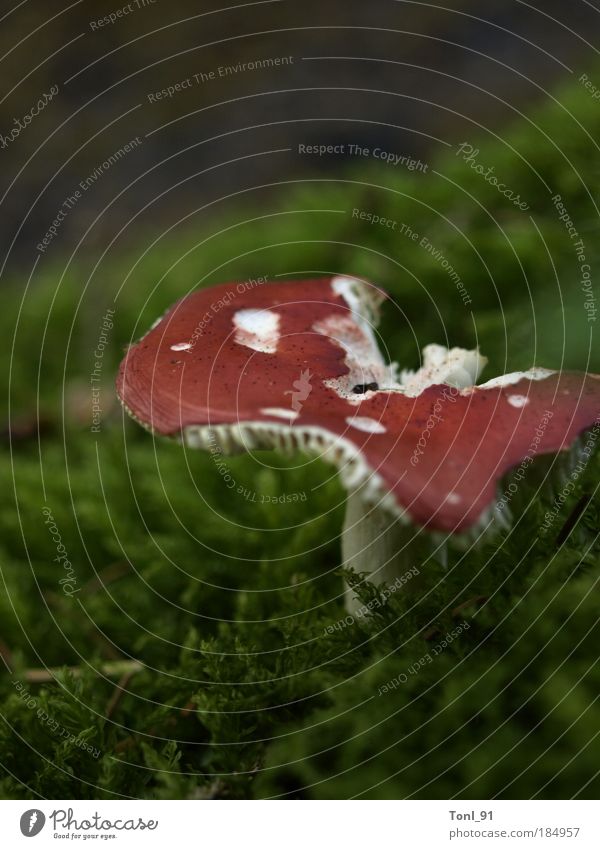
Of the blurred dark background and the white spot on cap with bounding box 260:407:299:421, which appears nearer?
Result: the white spot on cap with bounding box 260:407:299:421

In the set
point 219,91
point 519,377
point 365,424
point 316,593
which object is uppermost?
point 219,91

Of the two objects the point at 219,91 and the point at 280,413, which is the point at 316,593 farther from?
the point at 219,91

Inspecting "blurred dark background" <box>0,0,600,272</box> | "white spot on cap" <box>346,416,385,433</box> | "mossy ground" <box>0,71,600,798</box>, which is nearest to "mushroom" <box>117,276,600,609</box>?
"white spot on cap" <box>346,416,385,433</box>

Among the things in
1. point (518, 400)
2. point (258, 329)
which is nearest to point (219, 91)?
point (258, 329)

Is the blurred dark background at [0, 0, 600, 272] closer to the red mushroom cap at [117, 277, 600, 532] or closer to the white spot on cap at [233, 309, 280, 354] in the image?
the white spot on cap at [233, 309, 280, 354]

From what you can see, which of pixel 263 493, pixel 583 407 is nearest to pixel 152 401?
pixel 583 407

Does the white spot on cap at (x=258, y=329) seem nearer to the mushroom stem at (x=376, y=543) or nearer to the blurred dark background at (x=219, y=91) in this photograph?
the mushroom stem at (x=376, y=543)

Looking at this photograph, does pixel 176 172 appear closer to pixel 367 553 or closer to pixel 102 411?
pixel 102 411
